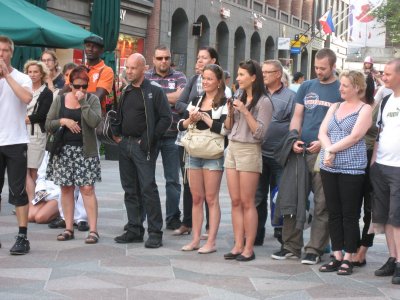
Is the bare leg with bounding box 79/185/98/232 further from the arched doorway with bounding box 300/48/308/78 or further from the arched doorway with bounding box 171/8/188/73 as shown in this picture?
the arched doorway with bounding box 300/48/308/78

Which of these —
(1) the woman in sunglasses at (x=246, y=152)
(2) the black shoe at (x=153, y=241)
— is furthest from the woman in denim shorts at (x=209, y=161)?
(2) the black shoe at (x=153, y=241)

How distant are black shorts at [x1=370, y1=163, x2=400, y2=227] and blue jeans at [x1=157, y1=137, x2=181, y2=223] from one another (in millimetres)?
2894

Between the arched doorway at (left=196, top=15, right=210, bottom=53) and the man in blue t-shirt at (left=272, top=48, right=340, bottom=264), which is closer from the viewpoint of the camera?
the man in blue t-shirt at (left=272, top=48, right=340, bottom=264)

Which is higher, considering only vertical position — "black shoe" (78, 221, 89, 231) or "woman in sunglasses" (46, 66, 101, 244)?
"woman in sunglasses" (46, 66, 101, 244)

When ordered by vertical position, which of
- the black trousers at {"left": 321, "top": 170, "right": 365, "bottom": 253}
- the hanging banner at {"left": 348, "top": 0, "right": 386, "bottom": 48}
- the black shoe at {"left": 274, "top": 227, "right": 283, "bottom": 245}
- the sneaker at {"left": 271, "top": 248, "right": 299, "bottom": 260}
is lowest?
the sneaker at {"left": 271, "top": 248, "right": 299, "bottom": 260}

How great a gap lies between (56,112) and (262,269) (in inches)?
113

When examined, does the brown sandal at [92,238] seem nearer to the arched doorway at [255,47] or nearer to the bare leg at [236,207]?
the bare leg at [236,207]

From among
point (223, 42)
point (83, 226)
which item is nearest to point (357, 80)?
point (83, 226)

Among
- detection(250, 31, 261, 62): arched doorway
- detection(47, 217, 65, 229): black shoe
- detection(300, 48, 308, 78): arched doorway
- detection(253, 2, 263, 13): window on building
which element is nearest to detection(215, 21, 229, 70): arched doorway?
detection(253, 2, 263, 13): window on building

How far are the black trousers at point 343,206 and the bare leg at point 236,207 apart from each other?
0.90 m

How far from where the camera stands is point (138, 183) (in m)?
9.18

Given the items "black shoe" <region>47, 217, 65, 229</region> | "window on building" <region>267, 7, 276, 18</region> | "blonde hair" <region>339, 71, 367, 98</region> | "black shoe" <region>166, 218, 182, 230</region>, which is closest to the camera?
"blonde hair" <region>339, 71, 367, 98</region>

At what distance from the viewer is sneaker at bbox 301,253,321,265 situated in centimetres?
816

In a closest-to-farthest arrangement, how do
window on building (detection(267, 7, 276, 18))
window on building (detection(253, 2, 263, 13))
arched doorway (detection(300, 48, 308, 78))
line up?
window on building (detection(253, 2, 263, 13))
window on building (detection(267, 7, 276, 18))
arched doorway (detection(300, 48, 308, 78))
